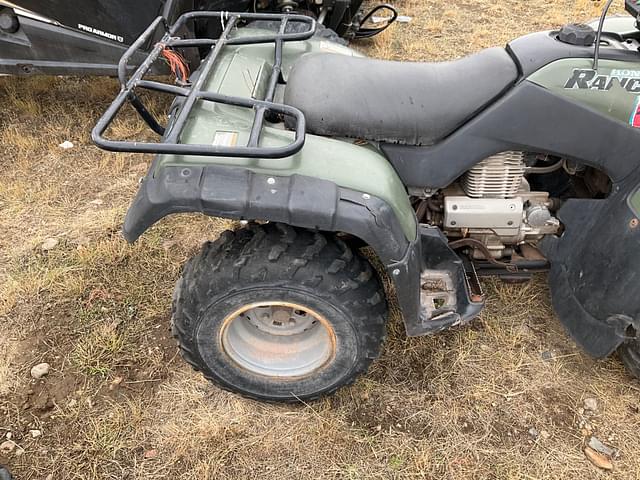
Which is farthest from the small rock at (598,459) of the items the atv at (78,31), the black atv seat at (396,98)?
the atv at (78,31)

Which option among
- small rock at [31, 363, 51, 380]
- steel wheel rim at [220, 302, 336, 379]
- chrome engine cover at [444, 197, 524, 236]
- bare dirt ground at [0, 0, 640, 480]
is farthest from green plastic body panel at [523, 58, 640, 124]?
small rock at [31, 363, 51, 380]

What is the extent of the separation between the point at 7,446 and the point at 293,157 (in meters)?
1.65

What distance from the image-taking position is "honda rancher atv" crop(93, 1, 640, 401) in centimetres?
179

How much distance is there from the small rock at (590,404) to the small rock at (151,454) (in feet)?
5.93

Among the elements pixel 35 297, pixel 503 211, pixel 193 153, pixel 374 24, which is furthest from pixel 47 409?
pixel 374 24

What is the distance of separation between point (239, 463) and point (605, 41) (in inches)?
86.3

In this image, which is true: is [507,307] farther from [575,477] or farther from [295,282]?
[295,282]

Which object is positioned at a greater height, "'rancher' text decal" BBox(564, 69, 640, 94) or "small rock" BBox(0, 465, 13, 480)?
"'rancher' text decal" BBox(564, 69, 640, 94)

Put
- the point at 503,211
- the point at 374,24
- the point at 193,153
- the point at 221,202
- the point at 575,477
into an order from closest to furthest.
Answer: the point at 193,153
the point at 221,202
the point at 575,477
the point at 503,211
the point at 374,24

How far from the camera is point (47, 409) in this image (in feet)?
7.73

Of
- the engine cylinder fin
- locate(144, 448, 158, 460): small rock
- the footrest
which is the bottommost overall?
locate(144, 448, 158, 460): small rock

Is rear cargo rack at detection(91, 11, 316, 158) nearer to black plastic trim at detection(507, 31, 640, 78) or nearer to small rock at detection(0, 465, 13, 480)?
black plastic trim at detection(507, 31, 640, 78)

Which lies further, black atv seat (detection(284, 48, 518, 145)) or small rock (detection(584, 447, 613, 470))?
small rock (detection(584, 447, 613, 470))

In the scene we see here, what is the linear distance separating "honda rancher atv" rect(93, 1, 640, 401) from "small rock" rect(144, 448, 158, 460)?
370 mm
